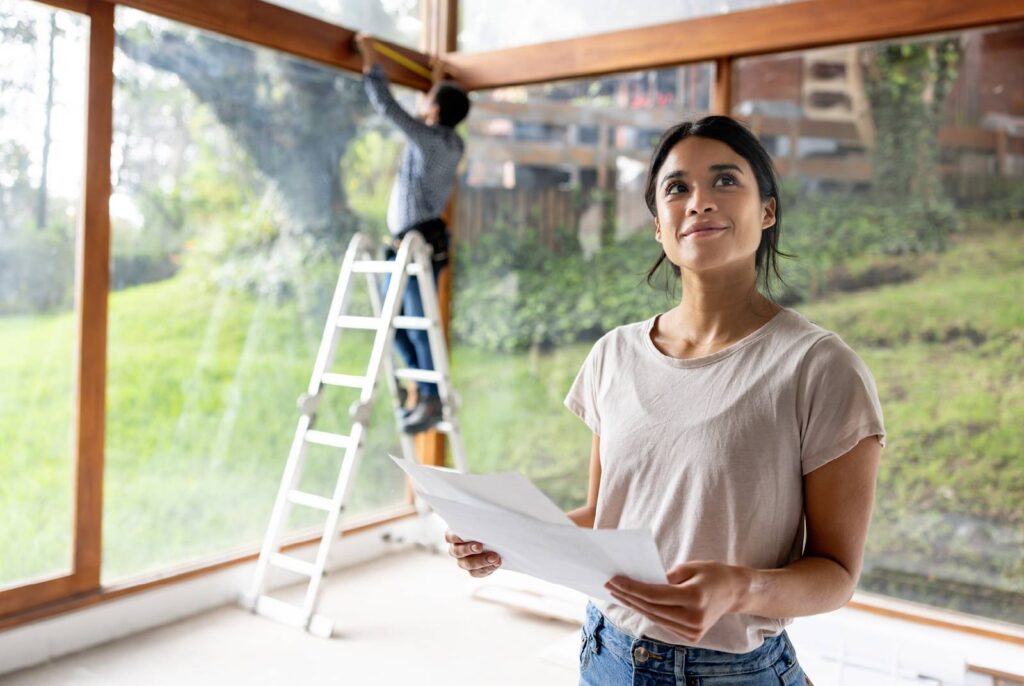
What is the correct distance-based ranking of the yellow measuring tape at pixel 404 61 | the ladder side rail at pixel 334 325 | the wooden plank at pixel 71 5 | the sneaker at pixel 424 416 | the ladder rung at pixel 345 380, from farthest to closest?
the yellow measuring tape at pixel 404 61
the sneaker at pixel 424 416
the ladder side rail at pixel 334 325
the ladder rung at pixel 345 380
the wooden plank at pixel 71 5

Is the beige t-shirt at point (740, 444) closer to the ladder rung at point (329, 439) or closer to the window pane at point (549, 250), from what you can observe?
the ladder rung at point (329, 439)

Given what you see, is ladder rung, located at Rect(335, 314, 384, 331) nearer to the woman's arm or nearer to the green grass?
the green grass

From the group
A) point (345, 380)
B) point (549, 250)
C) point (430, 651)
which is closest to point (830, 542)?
point (430, 651)

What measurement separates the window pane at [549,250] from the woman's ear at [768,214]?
2.36m

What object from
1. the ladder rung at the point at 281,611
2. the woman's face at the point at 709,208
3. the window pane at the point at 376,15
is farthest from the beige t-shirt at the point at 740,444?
the window pane at the point at 376,15

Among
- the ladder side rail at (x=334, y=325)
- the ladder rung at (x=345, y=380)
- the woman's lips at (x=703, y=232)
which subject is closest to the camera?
the woman's lips at (x=703, y=232)

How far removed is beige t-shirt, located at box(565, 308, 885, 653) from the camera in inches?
38.7

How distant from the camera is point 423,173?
3418mm

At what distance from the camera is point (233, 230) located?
3348 millimetres

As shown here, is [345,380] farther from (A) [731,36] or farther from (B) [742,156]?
(B) [742,156]

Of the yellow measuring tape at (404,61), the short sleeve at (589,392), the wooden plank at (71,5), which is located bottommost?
the short sleeve at (589,392)

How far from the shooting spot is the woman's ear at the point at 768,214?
1.20 m

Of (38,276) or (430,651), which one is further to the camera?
(430,651)

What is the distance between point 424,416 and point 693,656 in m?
2.56
